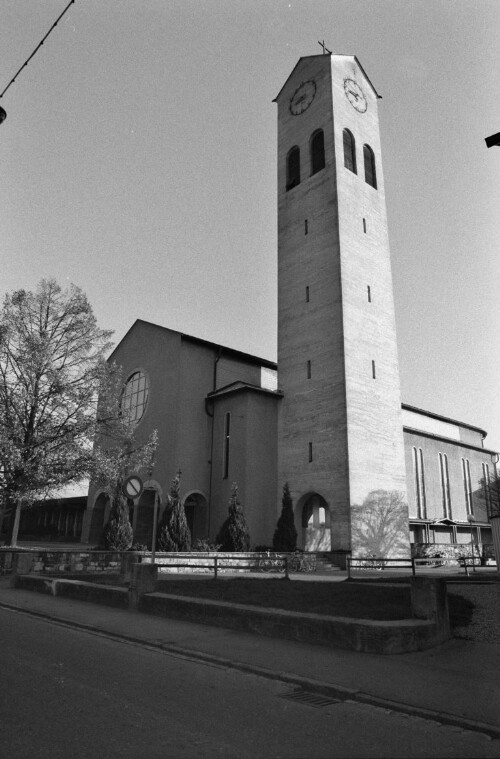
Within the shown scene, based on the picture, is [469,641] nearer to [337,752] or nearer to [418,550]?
[337,752]

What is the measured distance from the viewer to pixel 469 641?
866 centimetres

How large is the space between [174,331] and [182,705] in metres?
30.2

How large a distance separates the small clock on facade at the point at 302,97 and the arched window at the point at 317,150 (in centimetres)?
299

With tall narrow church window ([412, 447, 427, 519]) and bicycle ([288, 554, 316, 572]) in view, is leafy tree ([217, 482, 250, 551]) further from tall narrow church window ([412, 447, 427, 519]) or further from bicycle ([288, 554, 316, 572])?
tall narrow church window ([412, 447, 427, 519])

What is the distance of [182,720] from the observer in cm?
495

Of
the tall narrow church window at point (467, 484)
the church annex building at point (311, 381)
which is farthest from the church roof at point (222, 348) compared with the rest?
the tall narrow church window at point (467, 484)

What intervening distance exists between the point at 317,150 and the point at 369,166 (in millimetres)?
3729

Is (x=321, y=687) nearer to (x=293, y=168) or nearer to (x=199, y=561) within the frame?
(x=199, y=561)

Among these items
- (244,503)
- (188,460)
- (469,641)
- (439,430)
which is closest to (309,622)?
(469,641)

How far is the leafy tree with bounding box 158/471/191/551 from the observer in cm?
Answer: 2481

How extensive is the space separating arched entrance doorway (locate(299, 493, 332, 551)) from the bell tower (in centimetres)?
18

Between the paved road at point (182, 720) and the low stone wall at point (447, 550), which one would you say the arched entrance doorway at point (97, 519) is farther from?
the paved road at point (182, 720)

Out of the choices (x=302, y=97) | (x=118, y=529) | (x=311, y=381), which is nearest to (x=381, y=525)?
(x=311, y=381)

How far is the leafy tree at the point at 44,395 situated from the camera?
2030cm
